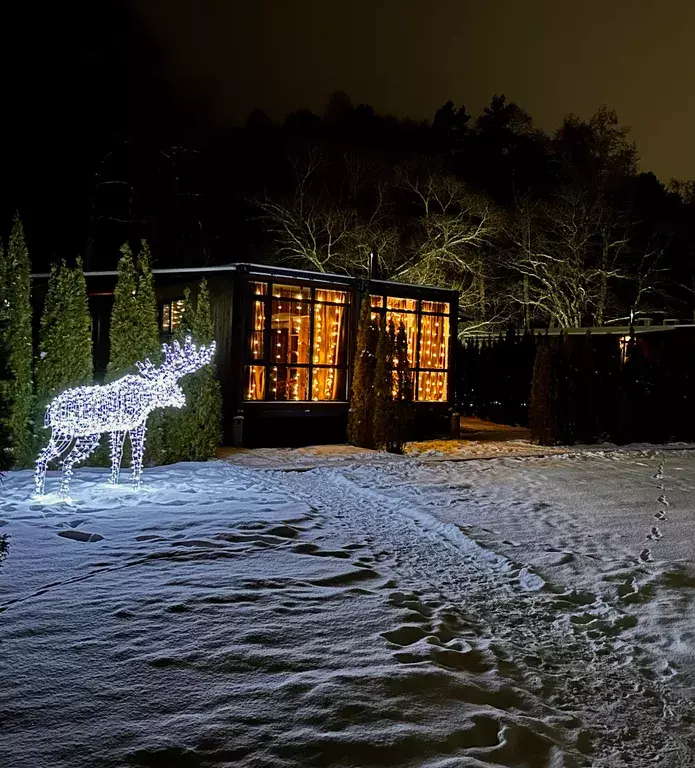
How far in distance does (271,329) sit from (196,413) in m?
3.75

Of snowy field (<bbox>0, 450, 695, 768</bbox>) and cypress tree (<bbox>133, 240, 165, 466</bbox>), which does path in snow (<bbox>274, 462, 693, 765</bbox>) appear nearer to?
snowy field (<bbox>0, 450, 695, 768</bbox>)

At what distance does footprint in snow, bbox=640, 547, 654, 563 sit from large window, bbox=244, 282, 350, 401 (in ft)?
28.0

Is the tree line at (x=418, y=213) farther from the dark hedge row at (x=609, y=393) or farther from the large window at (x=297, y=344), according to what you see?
the large window at (x=297, y=344)

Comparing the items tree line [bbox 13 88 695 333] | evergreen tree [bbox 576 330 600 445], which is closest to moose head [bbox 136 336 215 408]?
evergreen tree [bbox 576 330 600 445]

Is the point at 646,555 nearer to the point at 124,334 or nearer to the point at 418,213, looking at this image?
the point at 124,334

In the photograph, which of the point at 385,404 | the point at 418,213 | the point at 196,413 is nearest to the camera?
the point at 196,413

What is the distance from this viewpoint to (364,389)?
42.5 feet

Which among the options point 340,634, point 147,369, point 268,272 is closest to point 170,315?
point 268,272

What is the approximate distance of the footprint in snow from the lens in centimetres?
581

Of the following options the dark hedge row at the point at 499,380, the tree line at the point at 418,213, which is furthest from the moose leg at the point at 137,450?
the tree line at the point at 418,213

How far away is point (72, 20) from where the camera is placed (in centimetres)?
1962

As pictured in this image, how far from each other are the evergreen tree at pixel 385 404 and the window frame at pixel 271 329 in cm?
179

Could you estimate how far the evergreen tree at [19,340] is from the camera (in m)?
9.35

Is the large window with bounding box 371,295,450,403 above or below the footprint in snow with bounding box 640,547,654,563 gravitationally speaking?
above
